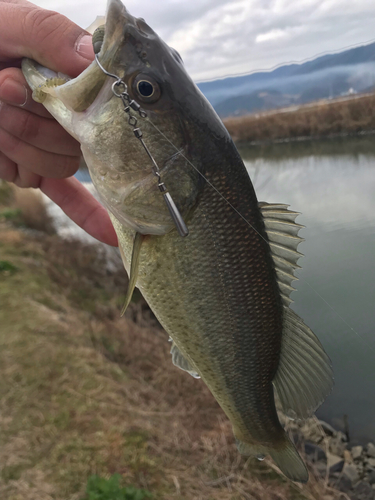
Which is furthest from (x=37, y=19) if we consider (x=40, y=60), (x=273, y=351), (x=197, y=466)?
(x=197, y=466)

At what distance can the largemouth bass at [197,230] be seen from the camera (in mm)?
1163

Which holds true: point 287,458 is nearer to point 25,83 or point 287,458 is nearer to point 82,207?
point 82,207

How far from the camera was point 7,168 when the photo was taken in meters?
2.11

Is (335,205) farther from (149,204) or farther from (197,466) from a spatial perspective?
(149,204)

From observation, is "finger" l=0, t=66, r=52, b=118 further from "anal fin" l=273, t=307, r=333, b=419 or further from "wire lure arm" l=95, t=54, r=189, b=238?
"anal fin" l=273, t=307, r=333, b=419

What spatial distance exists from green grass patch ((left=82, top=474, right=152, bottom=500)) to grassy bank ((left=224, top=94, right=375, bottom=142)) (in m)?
11.5

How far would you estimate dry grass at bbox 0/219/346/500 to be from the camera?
9.61ft

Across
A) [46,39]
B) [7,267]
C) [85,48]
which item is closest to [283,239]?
[85,48]

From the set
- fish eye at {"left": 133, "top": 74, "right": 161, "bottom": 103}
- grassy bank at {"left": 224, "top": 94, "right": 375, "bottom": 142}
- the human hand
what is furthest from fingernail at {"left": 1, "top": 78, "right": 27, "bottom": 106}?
grassy bank at {"left": 224, "top": 94, "right": 375, "bottom": 142}

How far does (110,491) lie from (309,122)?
1304 centimetres

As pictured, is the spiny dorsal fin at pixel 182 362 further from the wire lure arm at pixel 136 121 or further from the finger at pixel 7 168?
the finger at pixel 7 168

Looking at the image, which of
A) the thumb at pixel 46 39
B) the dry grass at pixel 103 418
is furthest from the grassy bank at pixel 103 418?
the thumb at pixel 46 39

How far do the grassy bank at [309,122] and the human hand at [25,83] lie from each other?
447 inches

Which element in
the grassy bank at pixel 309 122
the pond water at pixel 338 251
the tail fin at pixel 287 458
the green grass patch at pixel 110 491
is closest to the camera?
the tail fin at pixel 287 458
